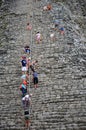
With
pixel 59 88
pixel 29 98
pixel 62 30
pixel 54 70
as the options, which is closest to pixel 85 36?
pixel 62 30

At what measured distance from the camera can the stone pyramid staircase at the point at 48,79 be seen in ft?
52.1

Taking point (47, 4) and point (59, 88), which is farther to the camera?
point (47, 4)

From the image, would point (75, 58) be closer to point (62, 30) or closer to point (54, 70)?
point (54, 70)

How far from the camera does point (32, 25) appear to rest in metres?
26.0

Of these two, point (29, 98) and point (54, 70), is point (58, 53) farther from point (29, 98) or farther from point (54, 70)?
point (29, 98)

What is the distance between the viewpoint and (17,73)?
769 inches

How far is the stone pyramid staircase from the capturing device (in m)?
15.9

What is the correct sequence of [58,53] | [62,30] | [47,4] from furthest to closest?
1. [47,4]
2. [62,30]
3. [58,53]

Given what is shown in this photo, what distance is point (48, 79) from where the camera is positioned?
18.8m

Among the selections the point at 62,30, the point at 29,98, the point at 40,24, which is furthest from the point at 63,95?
the point at 40,24

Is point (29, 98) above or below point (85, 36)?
above

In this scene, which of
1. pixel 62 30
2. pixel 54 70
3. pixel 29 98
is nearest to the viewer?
pixel 29 98

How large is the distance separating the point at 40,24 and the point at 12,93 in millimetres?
9562

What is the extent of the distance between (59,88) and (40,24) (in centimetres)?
934
